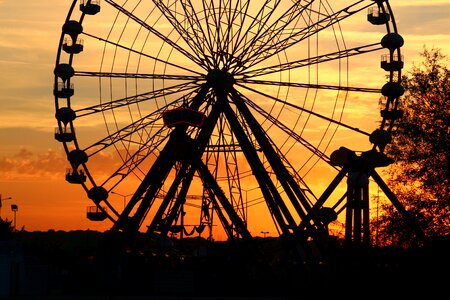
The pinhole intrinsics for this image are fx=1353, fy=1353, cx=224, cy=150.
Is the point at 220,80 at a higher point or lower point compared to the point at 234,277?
higher

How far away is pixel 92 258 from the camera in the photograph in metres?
78.0

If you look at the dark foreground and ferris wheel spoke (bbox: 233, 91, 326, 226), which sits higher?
ferris wheel spoke (bbox: 233, 91, 326, 226)

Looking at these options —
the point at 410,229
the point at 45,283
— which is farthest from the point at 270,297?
the point at 410,229

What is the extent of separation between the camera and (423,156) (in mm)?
74438

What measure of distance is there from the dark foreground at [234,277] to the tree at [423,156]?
497cm

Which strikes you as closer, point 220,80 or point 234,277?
point 234,277

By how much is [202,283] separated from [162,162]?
15.1 meters

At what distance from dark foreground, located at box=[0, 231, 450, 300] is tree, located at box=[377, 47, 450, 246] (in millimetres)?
4968

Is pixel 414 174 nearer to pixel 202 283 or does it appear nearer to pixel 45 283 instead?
pixel 202 283

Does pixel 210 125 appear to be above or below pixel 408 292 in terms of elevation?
above

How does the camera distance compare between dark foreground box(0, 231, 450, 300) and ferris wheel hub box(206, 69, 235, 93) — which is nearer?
dark foreground box(0, 231, 450, 300)

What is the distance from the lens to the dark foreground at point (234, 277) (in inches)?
2203

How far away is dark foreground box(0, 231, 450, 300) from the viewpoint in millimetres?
55969

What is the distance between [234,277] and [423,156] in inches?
630
